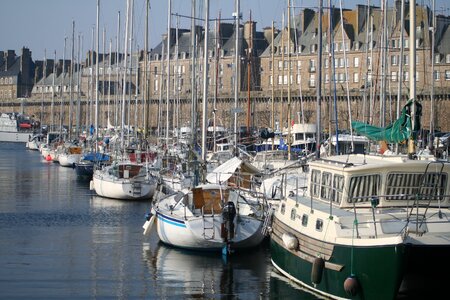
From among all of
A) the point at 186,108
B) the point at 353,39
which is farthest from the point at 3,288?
the point at 353,39

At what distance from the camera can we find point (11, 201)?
49.8 metres

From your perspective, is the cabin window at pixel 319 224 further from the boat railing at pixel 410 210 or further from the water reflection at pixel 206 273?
the water reflection at pixel 206 273

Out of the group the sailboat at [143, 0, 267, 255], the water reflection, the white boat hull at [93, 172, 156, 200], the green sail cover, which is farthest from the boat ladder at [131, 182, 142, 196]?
the green sail cover

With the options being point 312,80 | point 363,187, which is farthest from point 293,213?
point 312,80

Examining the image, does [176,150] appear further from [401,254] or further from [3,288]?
[401,254]

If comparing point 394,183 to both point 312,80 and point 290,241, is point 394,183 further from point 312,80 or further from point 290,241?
point 312,80

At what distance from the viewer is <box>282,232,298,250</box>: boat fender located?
24.1 metres

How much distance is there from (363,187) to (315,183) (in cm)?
260

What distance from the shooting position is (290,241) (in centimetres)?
2427

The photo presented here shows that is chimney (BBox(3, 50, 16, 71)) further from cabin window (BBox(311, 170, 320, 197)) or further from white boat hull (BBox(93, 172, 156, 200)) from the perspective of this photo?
cabin window (BBox(311, 170, 320, 197))

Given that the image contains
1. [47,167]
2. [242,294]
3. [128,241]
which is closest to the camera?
[242,294]

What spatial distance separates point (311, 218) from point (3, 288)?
8.43 m

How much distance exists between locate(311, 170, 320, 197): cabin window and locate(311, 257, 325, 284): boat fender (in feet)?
10.5

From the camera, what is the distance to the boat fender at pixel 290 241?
24.1m
